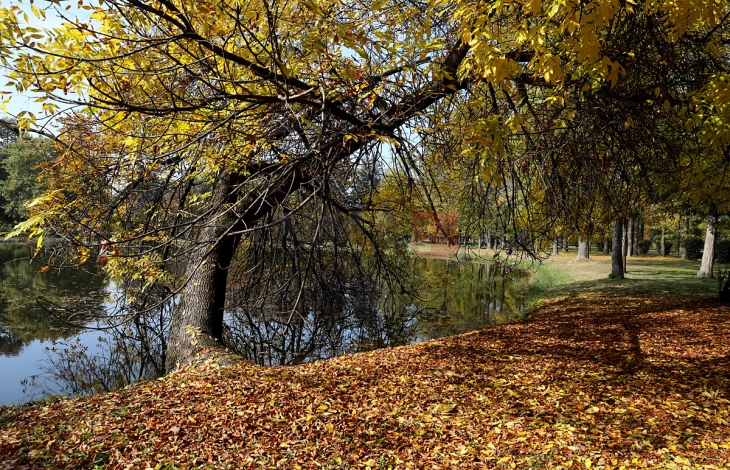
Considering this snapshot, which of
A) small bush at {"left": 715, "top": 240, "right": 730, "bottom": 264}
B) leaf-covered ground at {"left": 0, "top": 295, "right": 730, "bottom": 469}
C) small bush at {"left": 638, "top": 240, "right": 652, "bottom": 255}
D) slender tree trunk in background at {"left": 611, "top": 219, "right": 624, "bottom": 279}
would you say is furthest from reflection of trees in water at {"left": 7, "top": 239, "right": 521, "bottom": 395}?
small bush at {"left": 638, "top": 240, "right": 652, "bottom": 255}

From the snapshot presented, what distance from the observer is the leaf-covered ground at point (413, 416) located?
3205mm

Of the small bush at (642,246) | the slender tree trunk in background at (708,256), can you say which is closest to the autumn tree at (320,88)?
the slender tree trunk in background at (708,256)

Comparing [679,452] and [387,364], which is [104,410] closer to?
[387,364]

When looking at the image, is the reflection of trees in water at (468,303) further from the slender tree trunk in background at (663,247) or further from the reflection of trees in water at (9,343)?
the slender tree trunk in background at (663,247)

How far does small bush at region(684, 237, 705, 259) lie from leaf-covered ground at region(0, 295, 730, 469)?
2549 centimetres

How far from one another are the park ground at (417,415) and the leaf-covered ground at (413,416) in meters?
0.01

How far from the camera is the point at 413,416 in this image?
397 centimetres

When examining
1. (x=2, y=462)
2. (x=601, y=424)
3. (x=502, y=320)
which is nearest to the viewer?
(x=2, y=462)

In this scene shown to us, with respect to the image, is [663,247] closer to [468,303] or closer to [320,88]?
[468,303]

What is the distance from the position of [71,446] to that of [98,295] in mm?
12429

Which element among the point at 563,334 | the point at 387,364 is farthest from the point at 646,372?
the point at 387,364

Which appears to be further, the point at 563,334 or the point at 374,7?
the point at 563,334

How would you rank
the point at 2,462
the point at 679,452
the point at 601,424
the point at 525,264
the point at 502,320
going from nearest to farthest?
the point at 2,462 < the point at 679,452 < the point at 601,424 < the point at 502,320 < the point at 525,264

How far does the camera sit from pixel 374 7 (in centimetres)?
394
